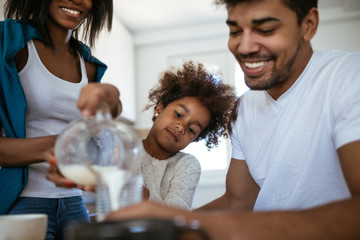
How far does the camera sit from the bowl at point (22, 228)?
54 centimetres

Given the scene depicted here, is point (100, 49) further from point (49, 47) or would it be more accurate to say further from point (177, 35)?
point (49, 47)

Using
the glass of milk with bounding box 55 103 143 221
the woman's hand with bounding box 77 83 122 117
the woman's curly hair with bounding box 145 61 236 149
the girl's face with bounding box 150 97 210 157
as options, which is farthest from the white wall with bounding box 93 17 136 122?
the glass of milk with bounding box 55 103 143 221

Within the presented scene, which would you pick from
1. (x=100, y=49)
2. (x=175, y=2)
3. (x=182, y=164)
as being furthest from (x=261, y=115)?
(x=175, y=2)

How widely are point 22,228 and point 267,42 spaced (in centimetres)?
76

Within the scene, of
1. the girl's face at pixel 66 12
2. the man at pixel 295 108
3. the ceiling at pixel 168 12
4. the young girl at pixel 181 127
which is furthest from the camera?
the ceiling at pixel 168 12

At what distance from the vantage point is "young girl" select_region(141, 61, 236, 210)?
137cm

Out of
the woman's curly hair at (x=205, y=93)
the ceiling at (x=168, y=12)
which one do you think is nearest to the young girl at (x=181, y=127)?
the woman's curly hair at (x=205, y=93)

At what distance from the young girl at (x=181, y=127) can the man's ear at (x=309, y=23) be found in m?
0.43

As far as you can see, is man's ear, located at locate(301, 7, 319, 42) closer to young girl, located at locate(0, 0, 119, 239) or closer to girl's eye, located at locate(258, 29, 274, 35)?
girl's eye, located at locate(258, 29, 274, 35)

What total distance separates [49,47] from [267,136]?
2.42 ft

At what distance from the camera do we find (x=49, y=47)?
1083mm

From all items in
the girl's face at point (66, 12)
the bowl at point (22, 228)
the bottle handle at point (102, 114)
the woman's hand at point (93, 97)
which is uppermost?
the girl's face at point (66, 12)

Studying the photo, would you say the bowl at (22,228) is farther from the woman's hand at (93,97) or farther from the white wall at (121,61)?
the white wall at (121,61)

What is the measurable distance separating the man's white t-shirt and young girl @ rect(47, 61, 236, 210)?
0.91 ft
